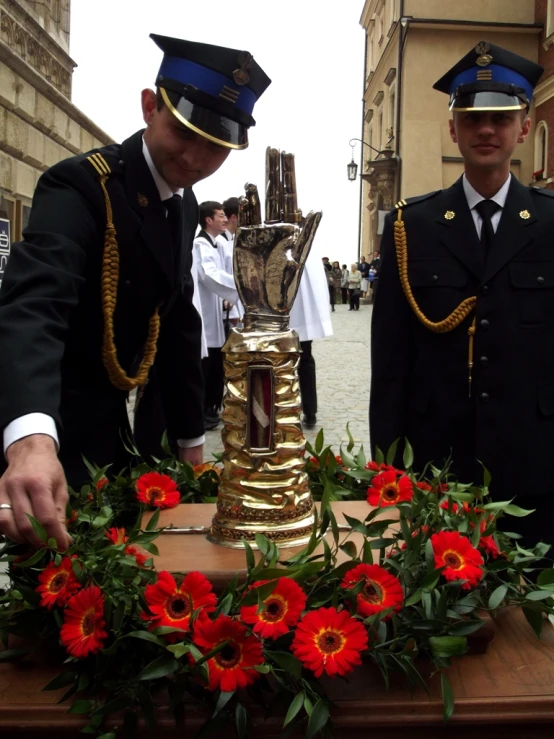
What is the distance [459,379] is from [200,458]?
0.84m

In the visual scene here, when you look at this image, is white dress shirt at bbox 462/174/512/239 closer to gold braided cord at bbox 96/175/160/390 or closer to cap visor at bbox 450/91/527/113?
cap visor at bbox 450/91/527/113

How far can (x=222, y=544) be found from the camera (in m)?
1.54

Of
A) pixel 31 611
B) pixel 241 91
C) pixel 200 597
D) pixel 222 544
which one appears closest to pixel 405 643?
pixel 200 597

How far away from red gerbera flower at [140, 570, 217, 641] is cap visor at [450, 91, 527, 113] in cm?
179

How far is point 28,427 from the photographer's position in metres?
1.30

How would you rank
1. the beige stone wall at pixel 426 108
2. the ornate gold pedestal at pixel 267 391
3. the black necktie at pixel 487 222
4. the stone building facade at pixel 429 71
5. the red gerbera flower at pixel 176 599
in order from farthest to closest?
the beige stone wall at pixel 426 108 → the stone building facade at pixel 429 71 → the black necktie at pixel 487 222 → the ornate gold pedestal at pixel 267 391 → the red gerbera flower at pixel 176 599

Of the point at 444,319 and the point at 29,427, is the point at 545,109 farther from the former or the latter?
the point at 29,427

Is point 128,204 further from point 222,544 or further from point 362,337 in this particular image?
point 362,337

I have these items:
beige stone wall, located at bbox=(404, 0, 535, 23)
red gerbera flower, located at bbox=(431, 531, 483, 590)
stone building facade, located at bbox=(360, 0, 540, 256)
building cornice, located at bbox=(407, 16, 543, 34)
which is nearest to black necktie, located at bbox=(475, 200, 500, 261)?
red gerbera flower, located at bbox=(431, 531, 483, 590)

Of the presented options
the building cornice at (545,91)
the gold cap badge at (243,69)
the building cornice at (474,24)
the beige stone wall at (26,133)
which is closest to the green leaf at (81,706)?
the gold cap badge at (243,69)

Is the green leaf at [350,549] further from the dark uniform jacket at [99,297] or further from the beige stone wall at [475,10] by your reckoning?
the beige stone wall at [475,10]

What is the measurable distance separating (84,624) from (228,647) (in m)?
0.22

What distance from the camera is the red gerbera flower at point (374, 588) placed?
1.23 m

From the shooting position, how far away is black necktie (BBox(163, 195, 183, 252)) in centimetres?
217
